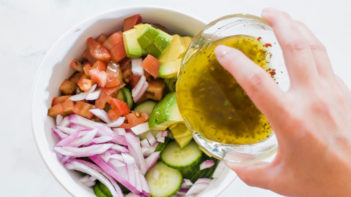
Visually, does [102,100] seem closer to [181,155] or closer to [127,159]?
[127,159]

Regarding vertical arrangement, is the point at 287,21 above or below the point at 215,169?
above

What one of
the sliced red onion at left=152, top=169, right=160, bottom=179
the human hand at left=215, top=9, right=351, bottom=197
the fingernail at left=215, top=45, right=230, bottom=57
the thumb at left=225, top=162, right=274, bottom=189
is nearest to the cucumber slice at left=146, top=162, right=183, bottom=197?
the sliced red onion at left=152, top=169, right=160, bottom=179

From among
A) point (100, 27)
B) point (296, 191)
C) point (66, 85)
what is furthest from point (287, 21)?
point (66, 85)

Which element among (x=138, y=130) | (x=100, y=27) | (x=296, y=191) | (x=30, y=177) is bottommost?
(x=30, y=177)

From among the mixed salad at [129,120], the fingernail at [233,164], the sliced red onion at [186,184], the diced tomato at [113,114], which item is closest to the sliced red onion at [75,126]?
the mixed salad at [129,120]

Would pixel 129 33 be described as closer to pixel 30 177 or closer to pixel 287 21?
pixel 287 21

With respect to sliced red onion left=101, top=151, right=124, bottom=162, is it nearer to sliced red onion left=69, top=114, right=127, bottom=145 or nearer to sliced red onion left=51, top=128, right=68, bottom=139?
sliced red onion left=69, top=114, right=127, bottom=145

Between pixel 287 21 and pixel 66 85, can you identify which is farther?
pixel 66 85
